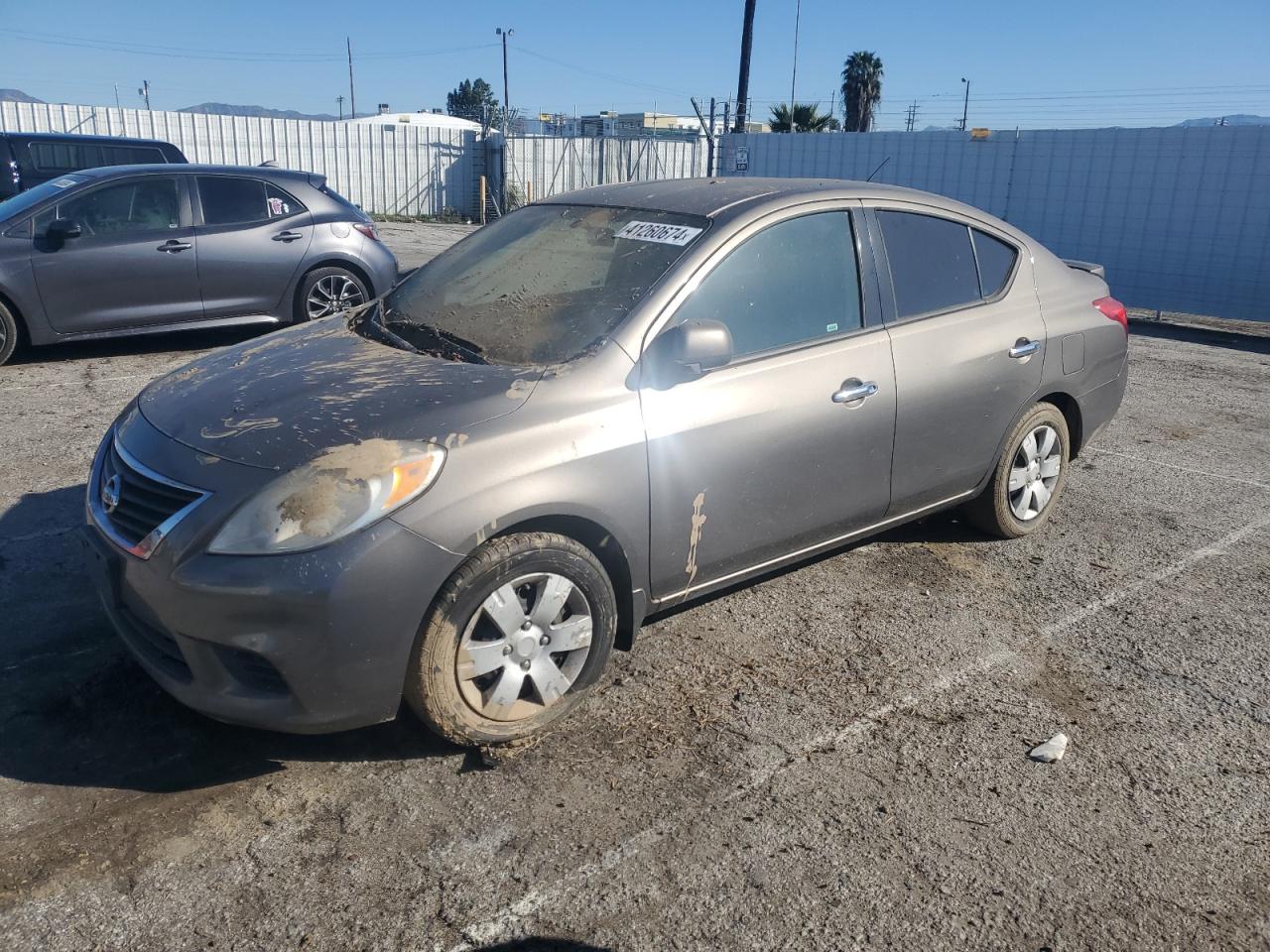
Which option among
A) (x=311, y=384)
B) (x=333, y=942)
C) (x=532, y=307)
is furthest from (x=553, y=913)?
(x=532, y=307)

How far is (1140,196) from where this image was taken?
1408 centimetres

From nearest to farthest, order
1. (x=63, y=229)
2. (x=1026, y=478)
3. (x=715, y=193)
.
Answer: (x=715, y=193) < (x=1026, y=478) < (x=63, y=229)

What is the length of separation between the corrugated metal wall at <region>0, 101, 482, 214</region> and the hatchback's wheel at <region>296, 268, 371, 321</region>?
1810 centimetres

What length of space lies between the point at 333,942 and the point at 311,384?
5.68 ft

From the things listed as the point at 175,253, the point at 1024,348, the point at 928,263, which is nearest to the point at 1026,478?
the point at 1024,348

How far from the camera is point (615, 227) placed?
4105 millimetres

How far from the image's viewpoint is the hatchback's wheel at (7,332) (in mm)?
8062

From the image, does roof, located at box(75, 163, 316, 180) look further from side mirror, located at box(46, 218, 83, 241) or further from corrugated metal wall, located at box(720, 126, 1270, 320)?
corrugated metal wall, located at box(720, 126, 1270, 320)

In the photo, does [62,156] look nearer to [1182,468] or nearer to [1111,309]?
[1111,309]

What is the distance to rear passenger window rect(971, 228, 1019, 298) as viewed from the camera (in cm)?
476

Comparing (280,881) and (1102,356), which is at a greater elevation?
(1102,356)

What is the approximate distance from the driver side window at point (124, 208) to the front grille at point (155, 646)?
20.4 feet

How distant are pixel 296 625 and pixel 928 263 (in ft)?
10.1

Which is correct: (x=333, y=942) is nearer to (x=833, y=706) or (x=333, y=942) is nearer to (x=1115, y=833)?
(x=833, y=706)
